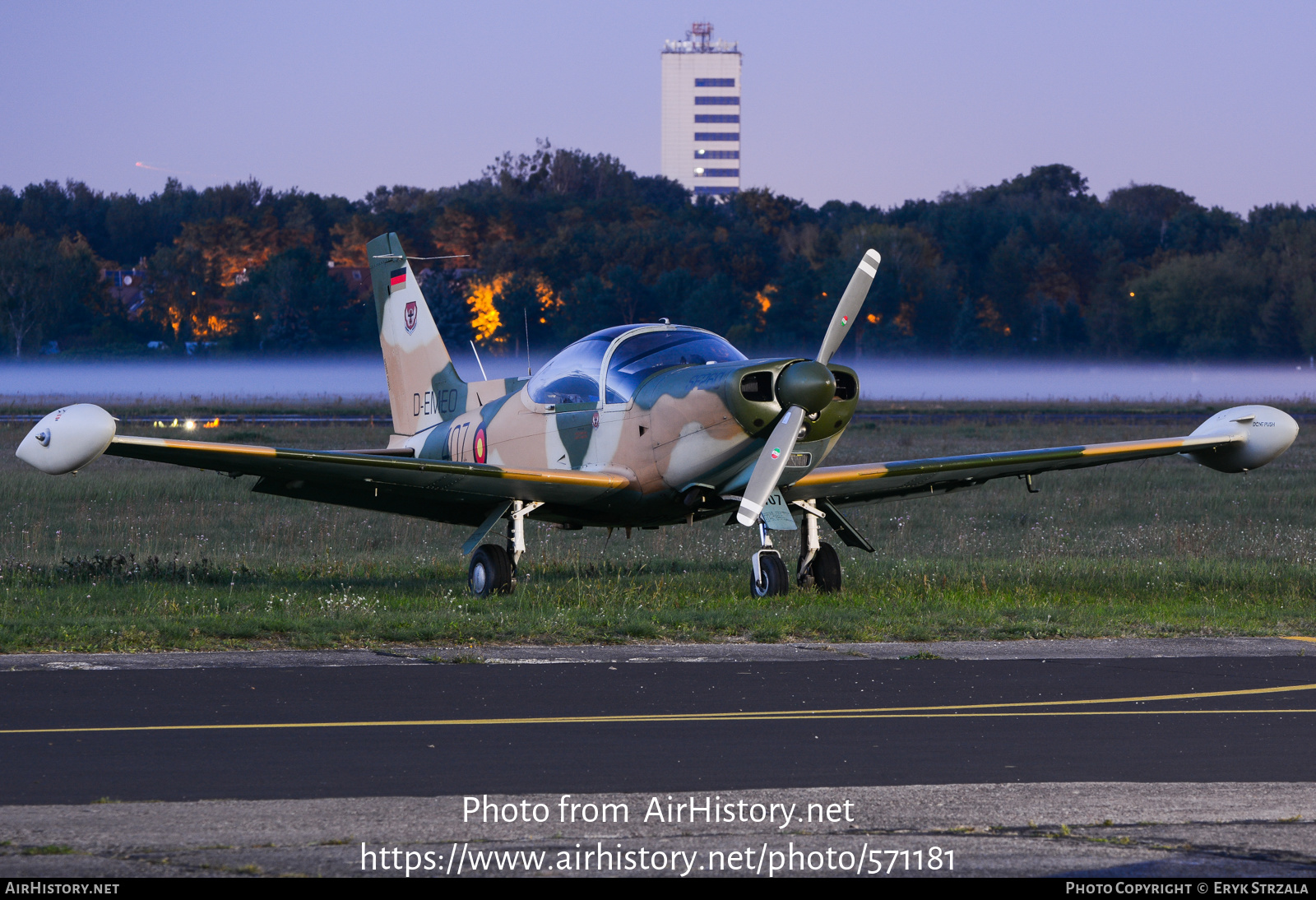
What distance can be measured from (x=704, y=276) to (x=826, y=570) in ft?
315

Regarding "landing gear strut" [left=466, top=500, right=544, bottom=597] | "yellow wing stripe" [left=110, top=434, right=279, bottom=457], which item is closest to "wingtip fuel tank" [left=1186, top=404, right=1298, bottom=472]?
"landing gear strut" [left=466, top=500, right=544, bottom=597]

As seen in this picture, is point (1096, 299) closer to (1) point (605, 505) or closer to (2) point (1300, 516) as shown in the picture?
(2) point (1300, 516)

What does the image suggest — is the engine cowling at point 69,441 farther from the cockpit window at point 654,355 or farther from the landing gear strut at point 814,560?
the landing gear strut at point 814,560

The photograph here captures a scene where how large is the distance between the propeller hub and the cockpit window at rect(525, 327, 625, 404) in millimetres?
2228

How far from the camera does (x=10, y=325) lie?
Result: 111 meters

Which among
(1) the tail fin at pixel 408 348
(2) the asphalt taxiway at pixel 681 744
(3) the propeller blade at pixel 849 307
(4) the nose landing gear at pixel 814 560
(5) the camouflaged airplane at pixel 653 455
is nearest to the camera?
(2) the asphalt taxiway at pixel 681 744

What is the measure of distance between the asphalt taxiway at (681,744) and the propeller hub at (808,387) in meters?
2.86

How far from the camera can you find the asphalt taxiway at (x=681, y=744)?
20.4ft

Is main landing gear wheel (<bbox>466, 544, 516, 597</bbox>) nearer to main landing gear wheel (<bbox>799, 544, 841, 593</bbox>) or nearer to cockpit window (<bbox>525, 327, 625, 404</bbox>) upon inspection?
cockpit window (<bbox>525, 327, 625, 404</bbox>)

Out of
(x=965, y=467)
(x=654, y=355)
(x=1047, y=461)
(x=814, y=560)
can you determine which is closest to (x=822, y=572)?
(x=814, y=560)

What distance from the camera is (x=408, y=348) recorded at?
67.9 ft

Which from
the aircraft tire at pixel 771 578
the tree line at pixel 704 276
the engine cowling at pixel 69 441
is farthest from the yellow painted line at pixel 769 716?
the tree line at pixel 704 276

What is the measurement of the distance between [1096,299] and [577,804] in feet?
368
